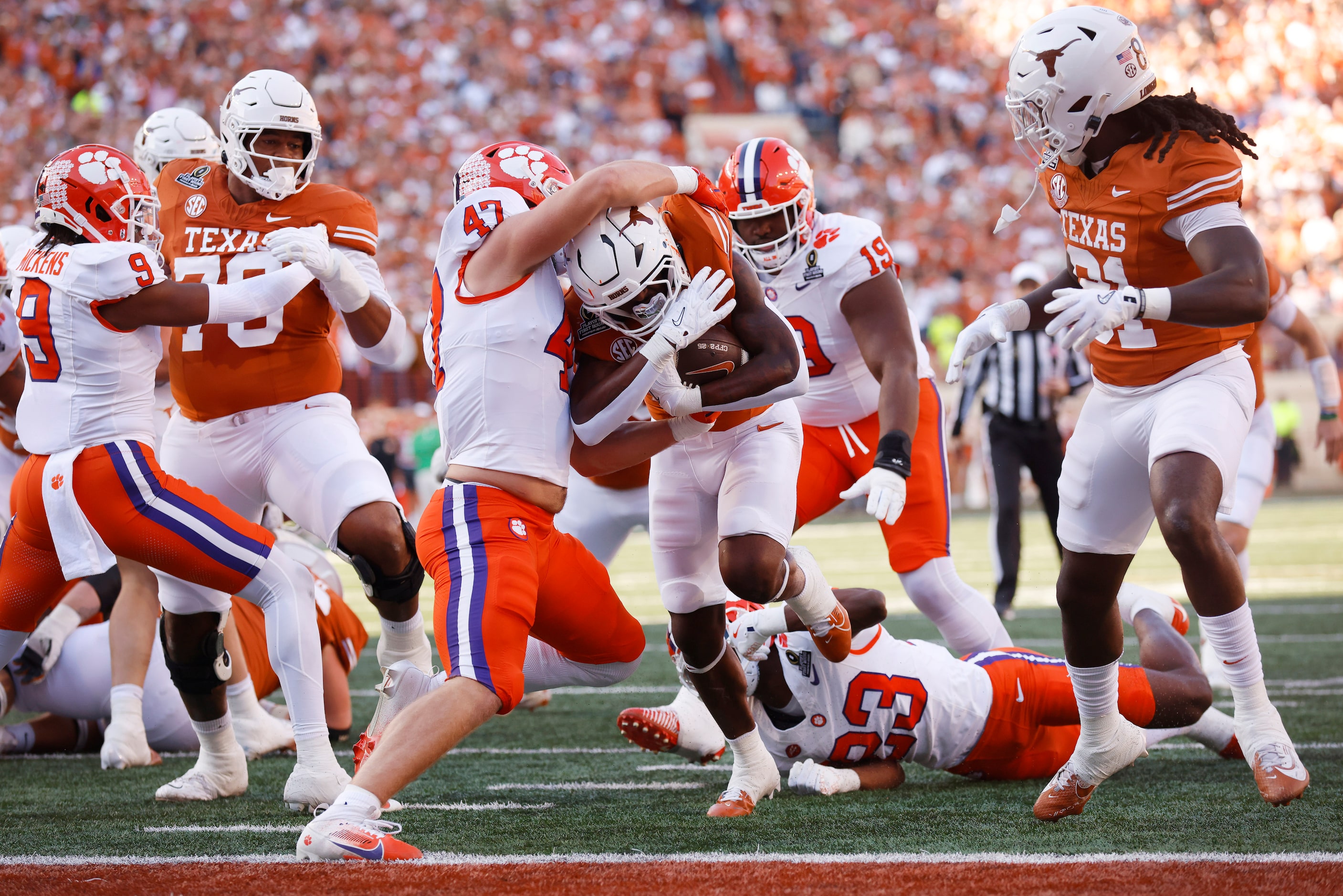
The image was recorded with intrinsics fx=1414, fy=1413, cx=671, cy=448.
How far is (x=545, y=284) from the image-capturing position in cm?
314

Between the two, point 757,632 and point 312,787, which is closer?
point 312,787

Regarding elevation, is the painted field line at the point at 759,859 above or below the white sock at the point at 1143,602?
below

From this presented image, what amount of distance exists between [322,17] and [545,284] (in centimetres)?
1733

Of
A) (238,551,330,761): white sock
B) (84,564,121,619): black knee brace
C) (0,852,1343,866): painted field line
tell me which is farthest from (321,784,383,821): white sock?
(84,564,121,619): black knee brace

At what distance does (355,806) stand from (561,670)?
1.19 metres

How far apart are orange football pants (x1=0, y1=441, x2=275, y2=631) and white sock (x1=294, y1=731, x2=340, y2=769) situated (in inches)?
16.7

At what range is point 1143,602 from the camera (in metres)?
4.08

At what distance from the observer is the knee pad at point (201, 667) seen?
3.85 meters

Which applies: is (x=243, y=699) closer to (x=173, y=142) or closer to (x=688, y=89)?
(x=173, y=142)

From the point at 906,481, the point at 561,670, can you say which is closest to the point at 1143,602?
the point at 906,481

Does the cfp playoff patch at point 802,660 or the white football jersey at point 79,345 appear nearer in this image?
the white football jersey at point 79,345

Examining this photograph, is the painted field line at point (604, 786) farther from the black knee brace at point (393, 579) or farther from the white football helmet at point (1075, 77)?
the white football helmet at point (1075, 77)

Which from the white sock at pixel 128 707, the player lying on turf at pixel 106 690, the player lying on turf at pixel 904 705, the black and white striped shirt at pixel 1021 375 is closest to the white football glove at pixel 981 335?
the player lying on turf at pixel 904 705

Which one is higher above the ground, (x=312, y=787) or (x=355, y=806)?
(x=355, y=806)
